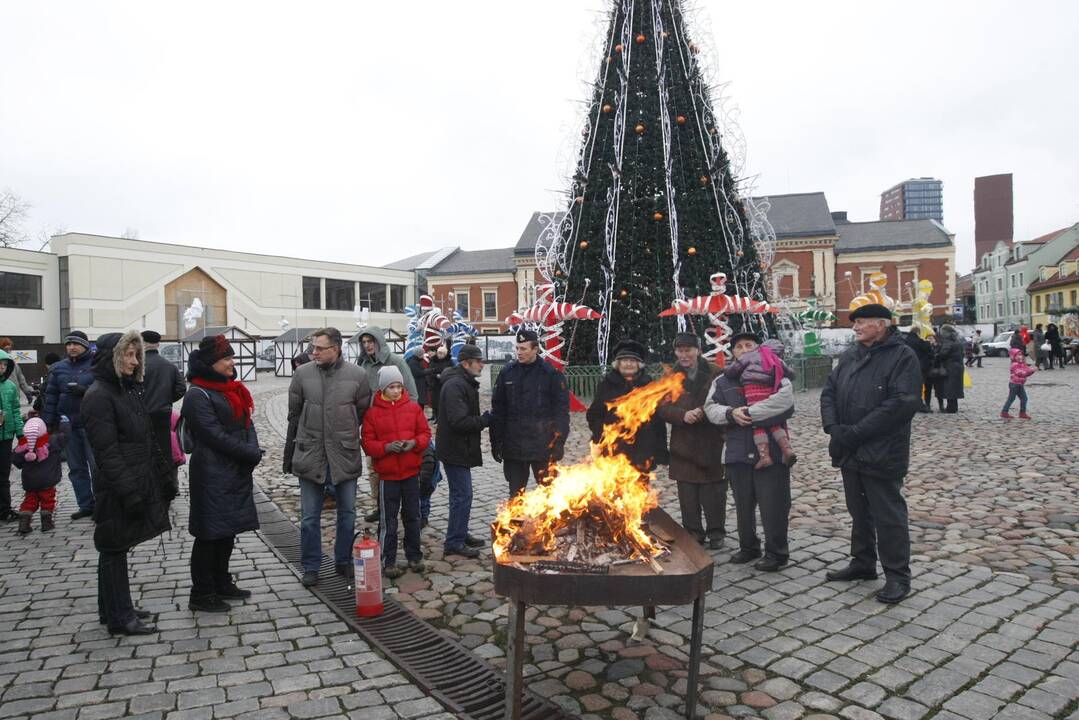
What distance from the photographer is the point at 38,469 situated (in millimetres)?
6926

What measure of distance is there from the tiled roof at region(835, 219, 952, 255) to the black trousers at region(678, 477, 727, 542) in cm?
5408

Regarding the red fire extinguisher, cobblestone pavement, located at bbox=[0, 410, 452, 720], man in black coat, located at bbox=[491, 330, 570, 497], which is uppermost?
man in black coat, located at bbox=[491, 330, 570, 497]

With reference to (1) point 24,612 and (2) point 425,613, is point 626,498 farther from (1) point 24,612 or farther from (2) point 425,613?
(1) point 24,612

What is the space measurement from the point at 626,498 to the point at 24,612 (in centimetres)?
431

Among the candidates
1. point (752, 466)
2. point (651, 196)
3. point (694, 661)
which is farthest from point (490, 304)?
point (694, 661)

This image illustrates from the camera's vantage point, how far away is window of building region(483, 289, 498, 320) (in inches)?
2493

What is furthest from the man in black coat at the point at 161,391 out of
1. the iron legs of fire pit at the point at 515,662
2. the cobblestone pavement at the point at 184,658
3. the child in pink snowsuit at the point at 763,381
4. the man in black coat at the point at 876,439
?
the man in black coat at the point at 876,439

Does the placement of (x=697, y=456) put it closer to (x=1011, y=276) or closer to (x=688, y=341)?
(x=688, y=341)

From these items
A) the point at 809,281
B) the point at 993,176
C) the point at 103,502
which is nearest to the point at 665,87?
the point at 103,502

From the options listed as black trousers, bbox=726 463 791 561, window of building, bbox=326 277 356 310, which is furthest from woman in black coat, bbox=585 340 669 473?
window of building, bbox=326 277 356 310

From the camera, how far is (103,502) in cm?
439

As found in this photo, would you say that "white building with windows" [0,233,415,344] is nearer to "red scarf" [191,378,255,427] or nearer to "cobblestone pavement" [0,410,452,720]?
"cobblestone pavement" [0,410,452,720]

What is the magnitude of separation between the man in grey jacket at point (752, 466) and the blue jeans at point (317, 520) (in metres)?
3.04

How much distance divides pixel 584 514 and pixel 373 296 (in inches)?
2389
